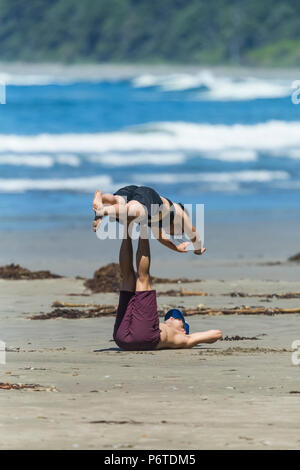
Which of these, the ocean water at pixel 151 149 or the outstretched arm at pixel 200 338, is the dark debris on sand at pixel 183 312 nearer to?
the outstretched arm at pixel 200 338

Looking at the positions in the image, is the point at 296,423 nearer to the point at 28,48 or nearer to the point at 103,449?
the point at 103,449

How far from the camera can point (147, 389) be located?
23.4ft

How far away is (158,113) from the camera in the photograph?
44.4 meters

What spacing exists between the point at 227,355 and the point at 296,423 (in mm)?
2365

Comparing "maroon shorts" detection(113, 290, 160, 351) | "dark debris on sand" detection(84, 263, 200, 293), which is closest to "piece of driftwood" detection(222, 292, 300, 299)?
"dark debris on sand" detection(84, 263, 200, 293)

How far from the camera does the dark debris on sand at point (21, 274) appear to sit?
518 inches

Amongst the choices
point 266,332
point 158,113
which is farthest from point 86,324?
point 158,113

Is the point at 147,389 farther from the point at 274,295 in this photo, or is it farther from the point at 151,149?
the point at 151,149

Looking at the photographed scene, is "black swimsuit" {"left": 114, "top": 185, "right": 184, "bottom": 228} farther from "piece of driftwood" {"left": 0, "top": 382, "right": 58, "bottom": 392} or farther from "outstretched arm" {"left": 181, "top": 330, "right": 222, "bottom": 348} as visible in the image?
"piece of driftwood" {"left": 0, "top": 382, "right": 58, "bottom": 392}

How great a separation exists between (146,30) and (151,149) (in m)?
66.3

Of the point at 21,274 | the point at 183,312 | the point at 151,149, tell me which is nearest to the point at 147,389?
the point at 183,312

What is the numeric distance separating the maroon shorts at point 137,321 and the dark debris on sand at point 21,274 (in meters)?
4.59

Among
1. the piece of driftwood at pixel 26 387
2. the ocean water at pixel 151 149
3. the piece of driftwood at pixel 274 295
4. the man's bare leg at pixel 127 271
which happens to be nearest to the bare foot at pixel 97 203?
the man's bare leg at pixel 127 271

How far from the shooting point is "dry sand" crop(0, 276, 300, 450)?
585 cm
